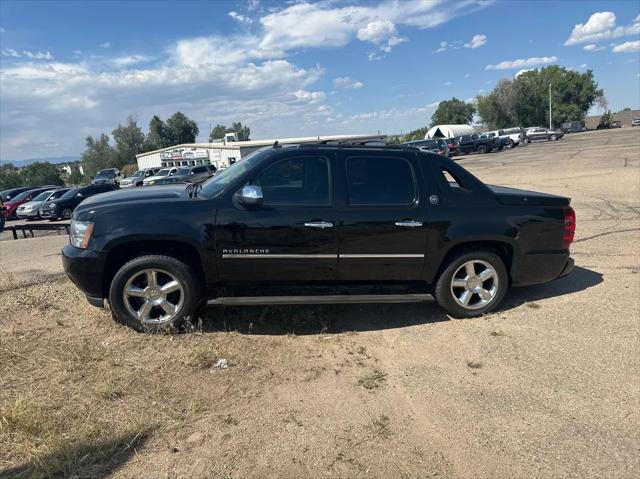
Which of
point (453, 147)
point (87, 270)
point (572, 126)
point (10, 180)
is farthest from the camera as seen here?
point (572, 126)

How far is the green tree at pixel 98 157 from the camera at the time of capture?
87.9 metres

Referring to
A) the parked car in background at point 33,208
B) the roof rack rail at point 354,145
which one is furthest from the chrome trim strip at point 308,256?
the parked car in background at point 33,208

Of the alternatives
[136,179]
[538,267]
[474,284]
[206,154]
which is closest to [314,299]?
[474,284]

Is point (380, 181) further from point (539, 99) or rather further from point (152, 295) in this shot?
point (539, 99)

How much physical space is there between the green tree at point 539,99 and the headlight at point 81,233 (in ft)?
309

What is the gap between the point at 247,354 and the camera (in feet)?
13.4

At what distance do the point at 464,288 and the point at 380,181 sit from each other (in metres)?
1.46

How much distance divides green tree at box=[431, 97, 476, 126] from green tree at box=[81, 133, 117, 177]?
2836 inches

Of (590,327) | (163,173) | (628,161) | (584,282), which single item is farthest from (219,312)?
(163,173)

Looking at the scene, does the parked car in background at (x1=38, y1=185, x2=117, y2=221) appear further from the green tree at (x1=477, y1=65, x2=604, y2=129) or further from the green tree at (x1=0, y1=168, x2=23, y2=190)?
the green tree at (x1=477, y1=65, x2=604, y2=129)

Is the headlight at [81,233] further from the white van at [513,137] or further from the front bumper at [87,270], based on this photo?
the white van at [513,137]

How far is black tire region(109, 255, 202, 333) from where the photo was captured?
4.26 meters

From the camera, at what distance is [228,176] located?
4.69 metres

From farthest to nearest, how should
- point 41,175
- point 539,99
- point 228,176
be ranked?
point 539,99 → point 41,175 → point 228,176
